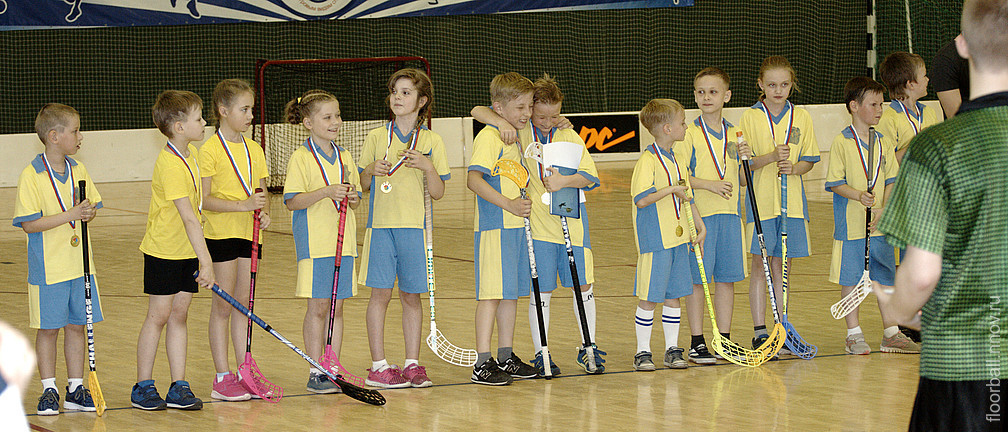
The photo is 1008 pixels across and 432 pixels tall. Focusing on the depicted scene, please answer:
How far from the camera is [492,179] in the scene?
444 cm

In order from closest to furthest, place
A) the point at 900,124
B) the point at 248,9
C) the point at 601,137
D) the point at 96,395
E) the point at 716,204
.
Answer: the point at 96,395
the point at 716,204
the point at 900,124
the point at 248,9
the point at 601,137

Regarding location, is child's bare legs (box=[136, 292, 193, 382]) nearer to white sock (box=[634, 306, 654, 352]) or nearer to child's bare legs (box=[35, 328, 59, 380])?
child's bare legs (box=[35, 328, 59, 380])

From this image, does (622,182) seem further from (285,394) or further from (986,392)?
(986,392)

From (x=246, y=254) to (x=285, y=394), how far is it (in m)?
0.61

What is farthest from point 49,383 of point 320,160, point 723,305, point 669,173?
point 723,305

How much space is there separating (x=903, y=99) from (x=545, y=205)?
2.09m

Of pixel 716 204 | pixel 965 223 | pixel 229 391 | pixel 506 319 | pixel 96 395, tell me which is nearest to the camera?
pixel 965 223

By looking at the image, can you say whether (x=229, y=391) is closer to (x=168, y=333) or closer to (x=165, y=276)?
(x=168, y=333)

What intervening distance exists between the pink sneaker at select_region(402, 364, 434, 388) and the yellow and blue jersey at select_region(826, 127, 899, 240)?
2.11 m

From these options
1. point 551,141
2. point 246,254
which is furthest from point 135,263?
point 551,141

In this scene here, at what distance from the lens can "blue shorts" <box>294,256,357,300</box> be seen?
4172 mm

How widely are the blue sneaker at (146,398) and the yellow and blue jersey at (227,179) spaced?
65cm

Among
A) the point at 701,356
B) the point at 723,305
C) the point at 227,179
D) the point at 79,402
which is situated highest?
the point at 227,179

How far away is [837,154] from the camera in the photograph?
4.89m
